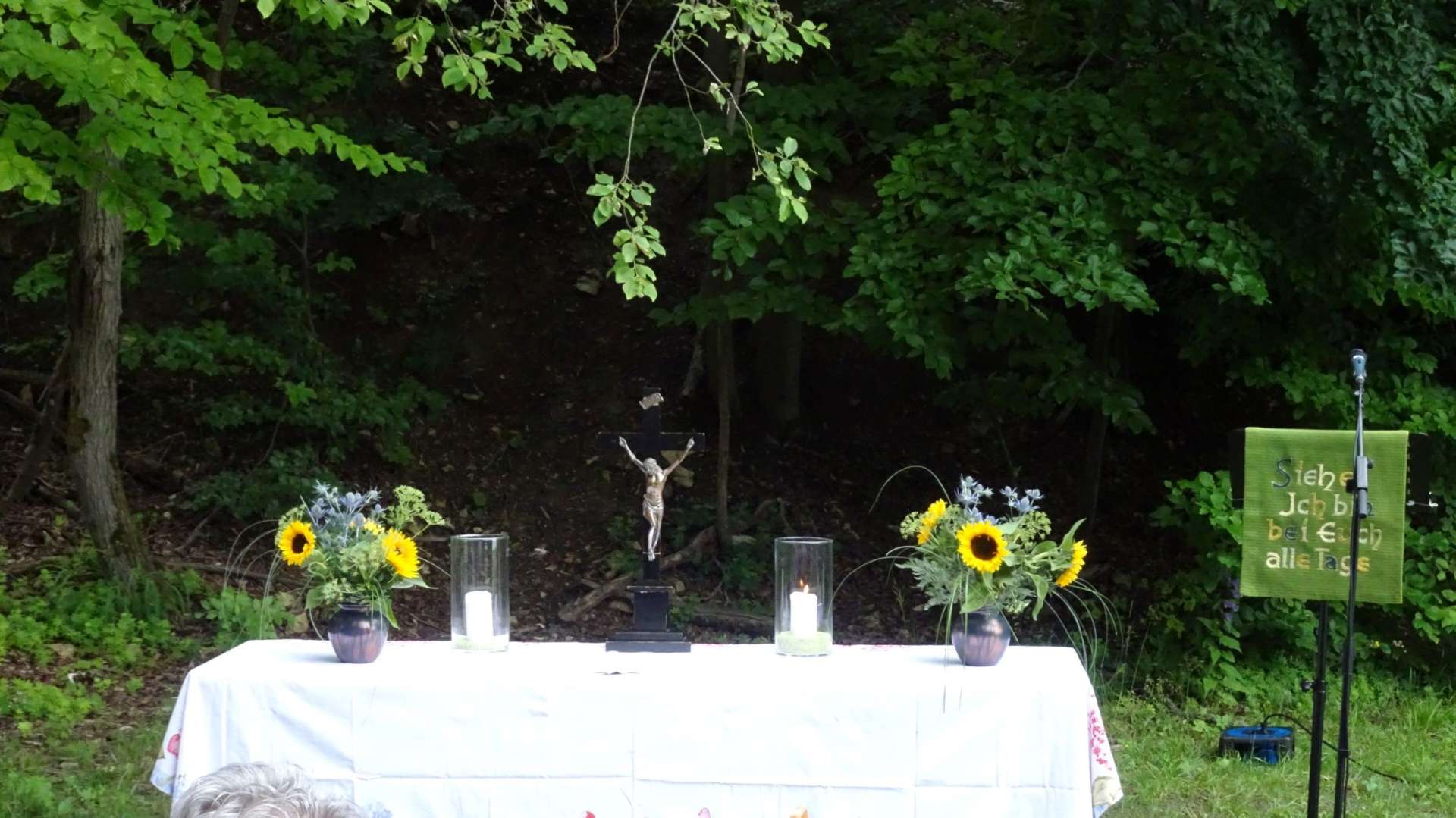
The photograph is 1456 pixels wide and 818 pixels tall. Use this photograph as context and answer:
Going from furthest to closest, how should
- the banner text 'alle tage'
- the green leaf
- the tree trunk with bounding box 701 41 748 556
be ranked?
the tree trunk with bounding box 701 41 748 556, the green leaf, the banner text 'alle tage'

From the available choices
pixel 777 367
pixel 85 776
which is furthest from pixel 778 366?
pixel 85 776

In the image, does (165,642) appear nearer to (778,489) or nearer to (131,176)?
(131,176)

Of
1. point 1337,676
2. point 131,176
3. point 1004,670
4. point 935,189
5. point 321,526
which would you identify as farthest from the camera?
point 1337,676

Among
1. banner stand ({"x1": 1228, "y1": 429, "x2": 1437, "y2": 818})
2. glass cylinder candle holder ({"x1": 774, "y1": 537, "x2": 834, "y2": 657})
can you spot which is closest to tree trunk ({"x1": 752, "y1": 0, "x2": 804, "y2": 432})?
banner stand ({"x1": 1228, "y1": 429, "x2": 1437, "y2": 818})

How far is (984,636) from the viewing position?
3234mm

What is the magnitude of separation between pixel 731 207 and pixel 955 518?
306 cm

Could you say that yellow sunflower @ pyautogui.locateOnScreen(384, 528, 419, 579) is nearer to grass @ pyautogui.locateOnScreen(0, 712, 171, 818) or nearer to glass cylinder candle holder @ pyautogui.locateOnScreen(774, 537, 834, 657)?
glass cylinder candle holder @ pyautogui.locateOnScreen(774, 537, 834, 657)

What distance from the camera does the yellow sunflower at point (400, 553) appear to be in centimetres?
338

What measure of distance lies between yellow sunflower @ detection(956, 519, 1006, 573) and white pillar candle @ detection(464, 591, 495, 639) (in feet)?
3.93

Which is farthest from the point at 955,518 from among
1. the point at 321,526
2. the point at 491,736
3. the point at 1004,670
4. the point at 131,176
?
the point at 131,176

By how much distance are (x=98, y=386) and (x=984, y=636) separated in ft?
15.2

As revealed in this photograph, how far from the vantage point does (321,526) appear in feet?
11.4

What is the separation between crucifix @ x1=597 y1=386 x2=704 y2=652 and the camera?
11.4 ft

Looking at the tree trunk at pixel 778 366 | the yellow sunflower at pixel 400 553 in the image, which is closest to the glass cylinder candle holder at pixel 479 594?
the yellow sunflower at pixel 400 553
